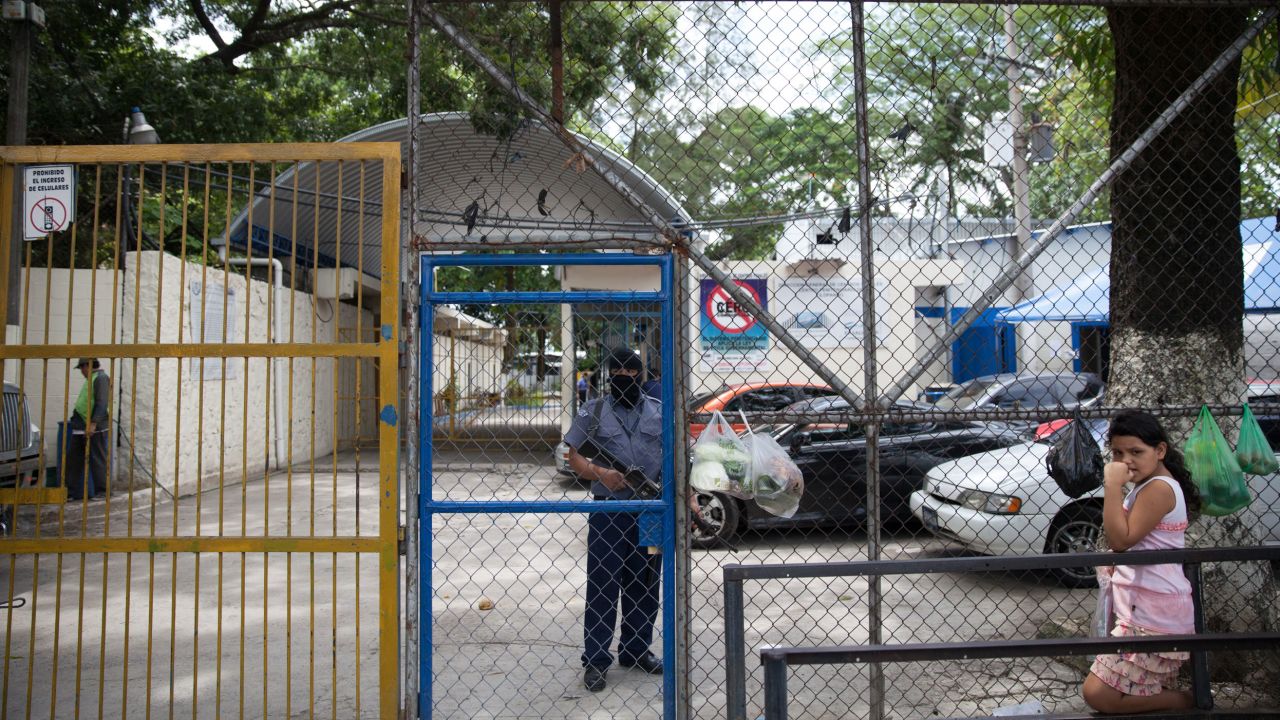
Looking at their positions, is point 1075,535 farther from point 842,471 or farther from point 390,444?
point 390,444

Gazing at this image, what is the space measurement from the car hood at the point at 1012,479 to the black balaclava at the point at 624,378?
110 inches

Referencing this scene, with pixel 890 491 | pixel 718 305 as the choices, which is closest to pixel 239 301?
pixel 718 305

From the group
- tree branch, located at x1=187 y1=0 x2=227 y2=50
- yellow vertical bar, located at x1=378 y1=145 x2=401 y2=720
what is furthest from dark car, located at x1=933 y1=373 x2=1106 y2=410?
tree branch, located at x1=187 y1=0 x2=227 y2=50

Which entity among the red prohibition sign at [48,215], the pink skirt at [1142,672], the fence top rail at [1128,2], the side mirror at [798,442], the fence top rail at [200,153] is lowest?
the pink skirt at [1142,672]

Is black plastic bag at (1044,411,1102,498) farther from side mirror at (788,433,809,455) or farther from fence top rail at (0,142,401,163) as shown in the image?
side mirror at (788,433,809,455)

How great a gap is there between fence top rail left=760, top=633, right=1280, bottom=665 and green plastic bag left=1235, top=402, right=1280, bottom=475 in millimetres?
872

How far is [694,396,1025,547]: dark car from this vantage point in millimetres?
7770

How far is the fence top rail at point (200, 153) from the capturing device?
327 centimetres

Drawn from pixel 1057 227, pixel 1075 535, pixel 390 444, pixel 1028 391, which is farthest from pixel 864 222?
pixel 1028 391

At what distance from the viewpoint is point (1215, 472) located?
3.44 m

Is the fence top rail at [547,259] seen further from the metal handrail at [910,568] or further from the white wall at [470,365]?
the metal handrail at [910,568]

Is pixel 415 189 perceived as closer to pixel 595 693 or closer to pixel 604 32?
pixel 604 32

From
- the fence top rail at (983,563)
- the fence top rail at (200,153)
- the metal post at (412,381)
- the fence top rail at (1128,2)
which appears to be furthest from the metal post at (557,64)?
the fence top rail at (983,563)

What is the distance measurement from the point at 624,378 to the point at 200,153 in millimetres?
2005
